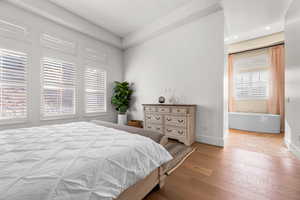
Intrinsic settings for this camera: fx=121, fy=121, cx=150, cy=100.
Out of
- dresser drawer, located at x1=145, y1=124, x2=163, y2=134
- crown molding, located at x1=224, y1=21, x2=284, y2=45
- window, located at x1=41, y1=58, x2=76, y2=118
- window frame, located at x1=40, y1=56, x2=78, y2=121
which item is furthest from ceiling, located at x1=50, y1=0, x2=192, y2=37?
dresser drawer, located at x1=145, y1=124, x2=163, y2=134

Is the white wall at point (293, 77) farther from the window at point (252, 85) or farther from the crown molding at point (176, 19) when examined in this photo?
the window at point (252, 85)

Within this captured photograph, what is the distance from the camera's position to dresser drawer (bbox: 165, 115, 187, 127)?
2.72 meters

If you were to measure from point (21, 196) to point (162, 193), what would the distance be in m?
1.22

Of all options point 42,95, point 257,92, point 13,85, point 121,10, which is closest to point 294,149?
point 257,92

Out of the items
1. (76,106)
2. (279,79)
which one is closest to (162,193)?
(76,106)

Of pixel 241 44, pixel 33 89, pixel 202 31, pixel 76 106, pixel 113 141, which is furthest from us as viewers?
pixel 241 44

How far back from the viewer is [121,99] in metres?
4.20

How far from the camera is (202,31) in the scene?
2.96 metres

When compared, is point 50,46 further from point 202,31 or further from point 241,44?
point 241,44

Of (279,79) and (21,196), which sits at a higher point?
(279,79)

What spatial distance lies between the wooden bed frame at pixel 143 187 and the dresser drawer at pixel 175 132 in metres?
1.48

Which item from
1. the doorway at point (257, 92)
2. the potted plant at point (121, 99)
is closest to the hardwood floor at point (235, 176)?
the doorway at point (257, 92)

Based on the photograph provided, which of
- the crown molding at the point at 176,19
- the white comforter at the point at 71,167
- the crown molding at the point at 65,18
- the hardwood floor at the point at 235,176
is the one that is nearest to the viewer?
the white comforter at the point at 71,167

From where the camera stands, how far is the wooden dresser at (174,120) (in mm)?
2696
